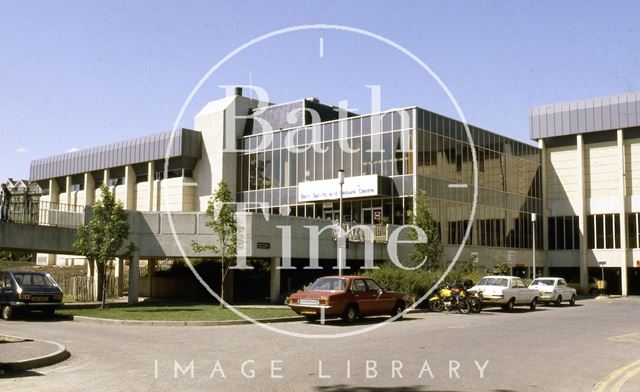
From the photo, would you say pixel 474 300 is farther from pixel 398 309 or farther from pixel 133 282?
pixel 133 282

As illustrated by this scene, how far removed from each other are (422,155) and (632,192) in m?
21.7

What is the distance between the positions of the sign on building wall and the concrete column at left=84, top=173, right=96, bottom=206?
25.6 metres

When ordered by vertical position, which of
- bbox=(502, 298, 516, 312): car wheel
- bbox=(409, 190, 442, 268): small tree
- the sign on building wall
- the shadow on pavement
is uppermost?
the sign on building wall

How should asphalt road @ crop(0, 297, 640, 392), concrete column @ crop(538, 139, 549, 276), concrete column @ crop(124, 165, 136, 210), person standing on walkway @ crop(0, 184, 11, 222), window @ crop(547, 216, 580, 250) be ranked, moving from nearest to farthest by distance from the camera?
asphalt road @ crop(0, 297, 640, 392)
person standing on walkway @ crop(0, 184, 11, 222)
window @ crop(547, 216, 580, 250)
concrete column @ crop(538, 139, 549, 276)
concrete column @ crop(124, 165, 136, 210)

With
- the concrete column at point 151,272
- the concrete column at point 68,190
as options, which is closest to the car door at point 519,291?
the concrete column at point 151,272

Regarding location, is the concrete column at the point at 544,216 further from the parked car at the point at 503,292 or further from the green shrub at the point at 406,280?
the green shrub at the point at 406,280

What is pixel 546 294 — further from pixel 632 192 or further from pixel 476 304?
pixel 632 192

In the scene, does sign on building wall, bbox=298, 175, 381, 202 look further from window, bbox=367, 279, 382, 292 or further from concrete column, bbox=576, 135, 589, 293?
concrete column, bbox=576, 135, 589, 293

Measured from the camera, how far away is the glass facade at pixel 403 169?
44.2 m

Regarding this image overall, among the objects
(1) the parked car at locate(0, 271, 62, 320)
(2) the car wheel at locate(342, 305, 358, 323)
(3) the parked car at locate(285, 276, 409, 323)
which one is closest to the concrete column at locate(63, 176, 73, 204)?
(1) the parked car at locate(0, 271, 62, 320)

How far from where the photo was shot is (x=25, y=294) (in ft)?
72.9

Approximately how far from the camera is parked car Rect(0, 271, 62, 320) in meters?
22.3

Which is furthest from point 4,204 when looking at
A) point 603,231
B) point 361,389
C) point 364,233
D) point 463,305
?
point 603,231

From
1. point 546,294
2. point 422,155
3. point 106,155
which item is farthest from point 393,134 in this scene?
point 106,155
